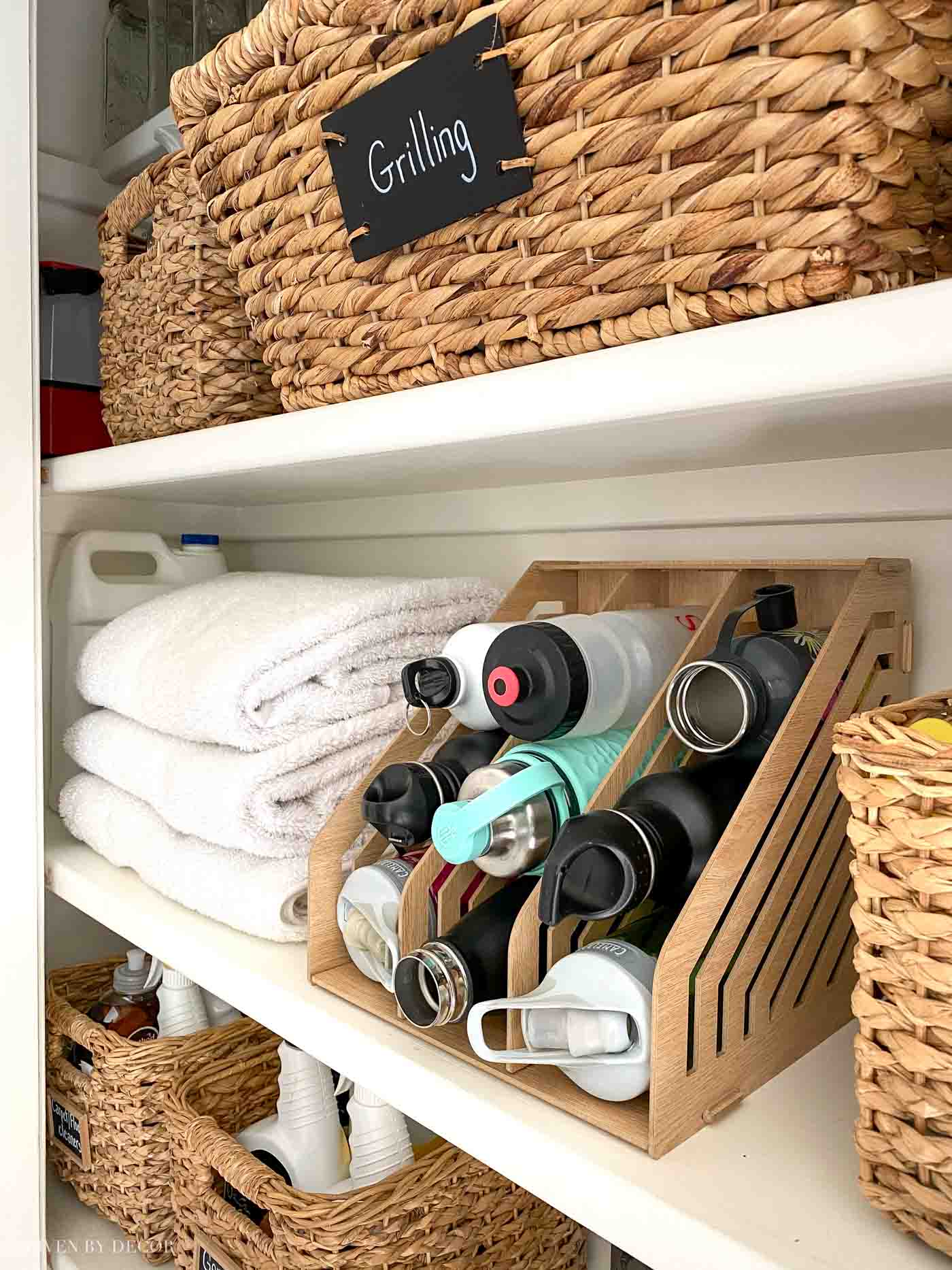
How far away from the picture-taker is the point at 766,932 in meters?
0.46

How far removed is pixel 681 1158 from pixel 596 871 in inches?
5.1

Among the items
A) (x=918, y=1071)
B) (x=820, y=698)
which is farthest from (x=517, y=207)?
(x=918, y=1071)

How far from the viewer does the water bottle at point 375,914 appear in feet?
1.87

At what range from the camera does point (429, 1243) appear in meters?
0.69

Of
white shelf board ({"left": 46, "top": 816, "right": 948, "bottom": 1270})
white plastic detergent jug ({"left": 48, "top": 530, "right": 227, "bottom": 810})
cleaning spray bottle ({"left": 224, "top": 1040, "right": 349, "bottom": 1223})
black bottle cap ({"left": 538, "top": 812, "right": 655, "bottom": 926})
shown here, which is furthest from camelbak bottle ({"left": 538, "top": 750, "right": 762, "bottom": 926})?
white plastic detergent jug ({"left": 48, "top": 530, "right": 227, "bottom": 810})

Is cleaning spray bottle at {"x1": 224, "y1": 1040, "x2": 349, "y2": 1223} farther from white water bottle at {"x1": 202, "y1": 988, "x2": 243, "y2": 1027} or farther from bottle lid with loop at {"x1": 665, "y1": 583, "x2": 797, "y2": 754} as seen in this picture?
bottle lid with loop at {"x1": 665, "y1": 583, "x2": 797, "y2": 754}

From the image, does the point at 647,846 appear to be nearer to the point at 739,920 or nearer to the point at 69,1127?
the point at 739,920

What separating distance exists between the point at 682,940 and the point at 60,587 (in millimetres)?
881

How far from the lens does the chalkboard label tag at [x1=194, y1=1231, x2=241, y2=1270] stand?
2.50 feet

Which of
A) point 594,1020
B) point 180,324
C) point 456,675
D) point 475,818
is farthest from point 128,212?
point 594,1020

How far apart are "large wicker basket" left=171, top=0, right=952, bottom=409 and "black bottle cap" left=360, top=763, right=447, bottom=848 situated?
23 centimetres

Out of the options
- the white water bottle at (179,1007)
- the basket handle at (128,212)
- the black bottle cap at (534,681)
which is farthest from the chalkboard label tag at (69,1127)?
the basket handle at (128,212)

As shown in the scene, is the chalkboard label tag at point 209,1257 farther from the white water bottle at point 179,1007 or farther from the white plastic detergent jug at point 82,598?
the white plastic detergent jug at point 82,598

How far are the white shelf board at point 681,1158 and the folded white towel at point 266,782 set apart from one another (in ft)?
0.46
